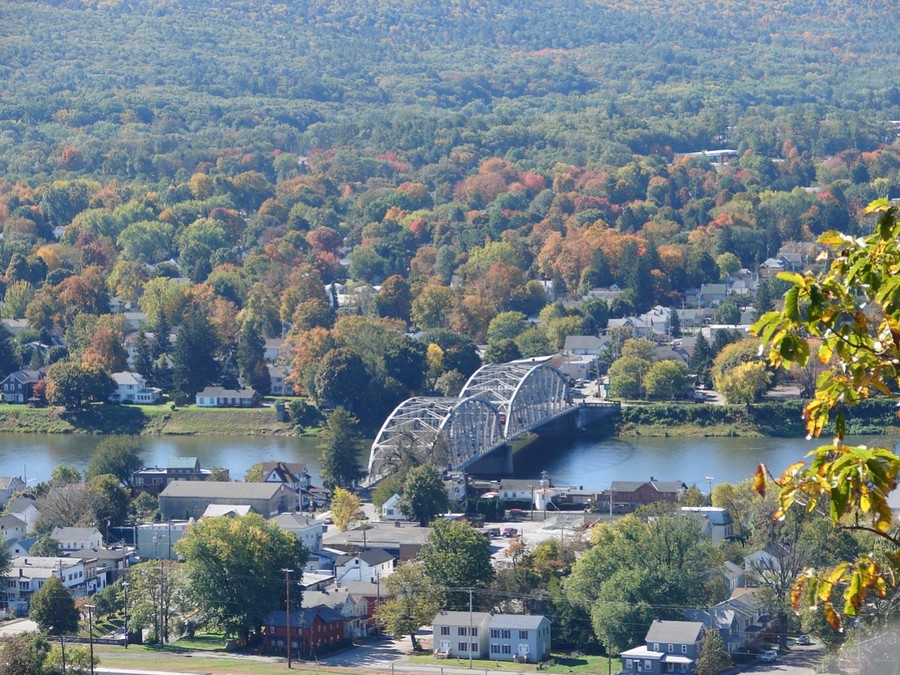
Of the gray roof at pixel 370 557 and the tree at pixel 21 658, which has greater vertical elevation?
the gray roof at pixel 370 557

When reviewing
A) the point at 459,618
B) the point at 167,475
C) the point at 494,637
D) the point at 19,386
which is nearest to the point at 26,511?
the point at 167,475

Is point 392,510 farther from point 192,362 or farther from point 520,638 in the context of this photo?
point 192,362

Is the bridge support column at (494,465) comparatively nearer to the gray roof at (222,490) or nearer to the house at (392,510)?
the house at (392,510)

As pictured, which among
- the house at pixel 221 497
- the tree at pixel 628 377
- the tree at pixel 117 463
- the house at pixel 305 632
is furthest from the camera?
the tree at pixel 628 377

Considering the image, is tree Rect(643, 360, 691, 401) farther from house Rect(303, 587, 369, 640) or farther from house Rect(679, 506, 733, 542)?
house Rect(303, 587, 369, 640)

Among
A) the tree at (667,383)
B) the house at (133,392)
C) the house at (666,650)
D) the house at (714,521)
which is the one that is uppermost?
the house at (133,392)

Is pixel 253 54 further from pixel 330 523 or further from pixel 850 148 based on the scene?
pixel 330 523

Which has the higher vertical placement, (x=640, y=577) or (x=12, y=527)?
(x=12, y=527)

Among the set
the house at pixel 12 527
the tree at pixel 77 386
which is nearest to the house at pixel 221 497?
the house at pixel 12 527
